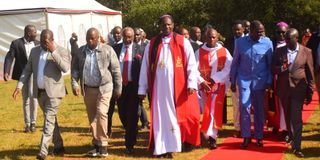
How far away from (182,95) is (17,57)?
4030 mm

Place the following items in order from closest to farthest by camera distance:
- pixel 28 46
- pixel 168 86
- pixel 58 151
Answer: pixel 168 86 → pixel 58 151 → pixel 28 46

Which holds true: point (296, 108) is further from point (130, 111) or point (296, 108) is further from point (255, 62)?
point (130, 111)

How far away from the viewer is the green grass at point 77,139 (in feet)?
26.1

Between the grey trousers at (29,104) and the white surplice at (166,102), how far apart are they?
3.26 m

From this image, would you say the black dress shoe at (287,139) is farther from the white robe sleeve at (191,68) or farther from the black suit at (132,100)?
the black suit at (132,100)

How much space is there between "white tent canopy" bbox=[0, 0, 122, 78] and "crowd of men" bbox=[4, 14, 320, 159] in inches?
551

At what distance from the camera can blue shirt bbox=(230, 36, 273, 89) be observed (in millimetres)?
7996

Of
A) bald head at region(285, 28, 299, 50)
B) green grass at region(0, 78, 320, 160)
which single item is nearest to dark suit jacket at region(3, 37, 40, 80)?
green grass at region(0, 78, 320, 160)

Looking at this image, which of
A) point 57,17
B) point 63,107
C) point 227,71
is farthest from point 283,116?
point 57,17

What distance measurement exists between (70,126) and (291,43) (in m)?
5.38

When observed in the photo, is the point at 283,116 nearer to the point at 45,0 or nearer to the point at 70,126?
the point at 70,126

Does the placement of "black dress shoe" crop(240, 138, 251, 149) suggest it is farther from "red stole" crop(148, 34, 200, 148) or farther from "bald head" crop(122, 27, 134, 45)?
"bald head" crop(122, 27, 134, 45)

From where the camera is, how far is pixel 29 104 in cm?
1026

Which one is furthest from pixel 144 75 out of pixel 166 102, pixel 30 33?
pixel 30 33
